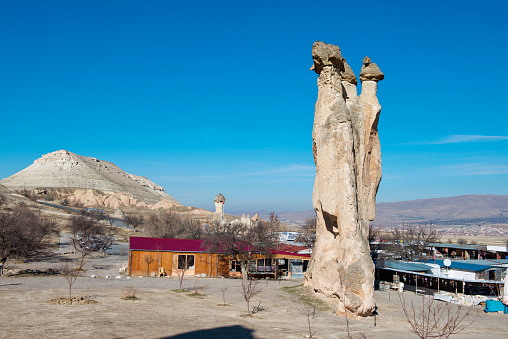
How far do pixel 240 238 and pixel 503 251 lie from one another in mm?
32115

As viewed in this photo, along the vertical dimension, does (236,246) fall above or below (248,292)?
above

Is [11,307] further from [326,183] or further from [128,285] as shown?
[326,183]

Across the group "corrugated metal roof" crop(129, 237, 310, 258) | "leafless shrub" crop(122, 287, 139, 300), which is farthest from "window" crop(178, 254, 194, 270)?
"leafless shrub" crop(122, 287, 139, 300)

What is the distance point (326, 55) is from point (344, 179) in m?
6.85

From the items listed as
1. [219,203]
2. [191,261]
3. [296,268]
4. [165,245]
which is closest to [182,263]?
[191,261]

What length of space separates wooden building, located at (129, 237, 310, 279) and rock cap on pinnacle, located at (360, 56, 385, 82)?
15.0 metres

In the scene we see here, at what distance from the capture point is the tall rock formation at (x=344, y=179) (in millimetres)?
19000

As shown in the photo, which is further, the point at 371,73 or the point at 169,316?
the point at 371,73

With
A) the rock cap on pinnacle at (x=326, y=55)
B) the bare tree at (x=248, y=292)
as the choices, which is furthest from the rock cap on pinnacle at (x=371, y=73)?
the bare tree at (x=248, y=292)

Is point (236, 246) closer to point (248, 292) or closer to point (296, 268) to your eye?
point (296, 268)

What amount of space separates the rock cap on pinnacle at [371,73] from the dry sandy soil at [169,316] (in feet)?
42.6

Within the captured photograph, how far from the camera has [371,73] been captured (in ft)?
83.1

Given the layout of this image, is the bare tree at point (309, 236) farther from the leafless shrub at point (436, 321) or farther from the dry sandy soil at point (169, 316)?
the dry sandy soil at point (169, 316)

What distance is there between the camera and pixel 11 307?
54.3 ft
